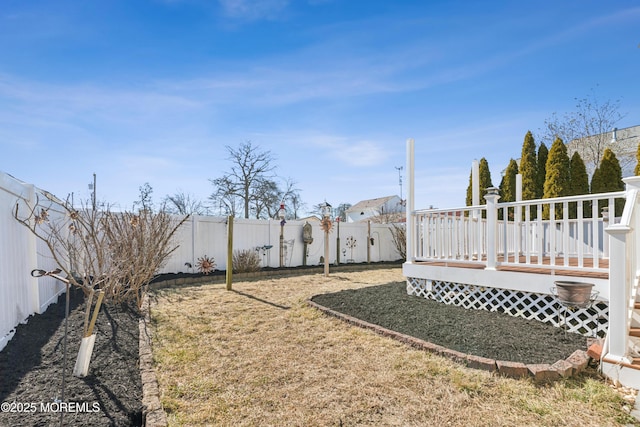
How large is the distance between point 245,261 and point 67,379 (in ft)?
21.4

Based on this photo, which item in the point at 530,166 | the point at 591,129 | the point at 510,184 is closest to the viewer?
the point at 530,166

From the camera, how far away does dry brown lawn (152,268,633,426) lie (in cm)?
202

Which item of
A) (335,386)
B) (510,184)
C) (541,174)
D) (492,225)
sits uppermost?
(541,174)

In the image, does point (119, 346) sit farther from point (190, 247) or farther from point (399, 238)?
point (399, 238)

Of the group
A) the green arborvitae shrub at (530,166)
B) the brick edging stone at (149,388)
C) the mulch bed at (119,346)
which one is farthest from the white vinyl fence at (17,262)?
the green arborvitae shrub at (530,166)

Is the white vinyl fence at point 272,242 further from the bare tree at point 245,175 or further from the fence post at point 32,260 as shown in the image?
the bare tree at point 245,175

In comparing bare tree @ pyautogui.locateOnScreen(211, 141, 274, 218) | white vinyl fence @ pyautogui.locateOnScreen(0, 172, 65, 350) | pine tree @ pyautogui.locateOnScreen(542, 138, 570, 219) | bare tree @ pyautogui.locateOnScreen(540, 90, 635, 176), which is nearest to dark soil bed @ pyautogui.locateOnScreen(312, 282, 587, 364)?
white vinyl fence @ pyautogui.locateOnScreen(0, 172, 65, 350)

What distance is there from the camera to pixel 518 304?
423 centimetres

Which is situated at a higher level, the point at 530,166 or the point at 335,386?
the point at 530,166

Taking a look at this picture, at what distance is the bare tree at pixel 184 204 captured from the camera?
1927cm

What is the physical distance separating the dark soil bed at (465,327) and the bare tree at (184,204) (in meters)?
16.0

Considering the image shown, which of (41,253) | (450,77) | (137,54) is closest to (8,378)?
(41,253)

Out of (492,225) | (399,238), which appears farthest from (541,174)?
(492,225)

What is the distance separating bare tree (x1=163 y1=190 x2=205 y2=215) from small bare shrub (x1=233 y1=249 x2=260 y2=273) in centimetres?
1122
